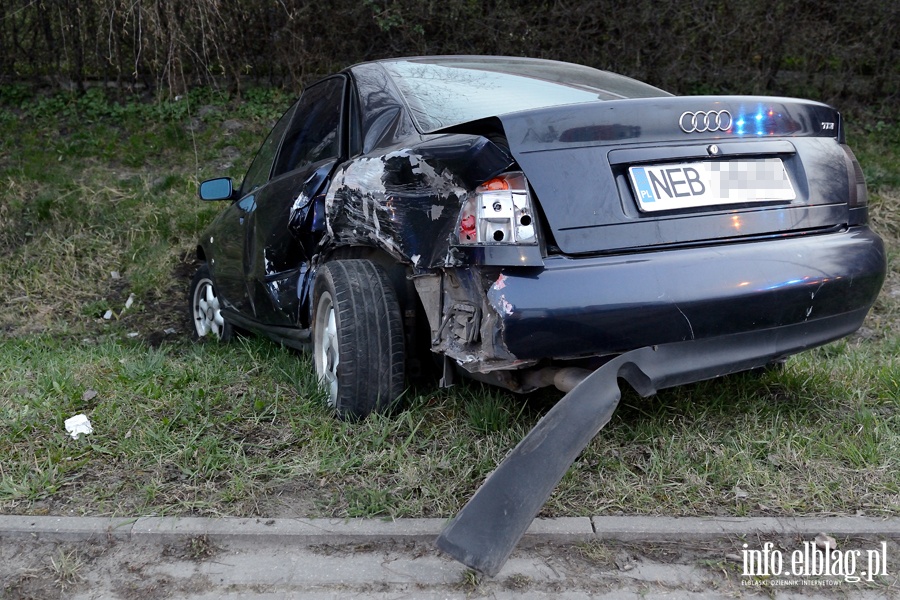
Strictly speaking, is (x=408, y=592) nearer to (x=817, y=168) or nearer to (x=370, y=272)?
(x=370, y=272)

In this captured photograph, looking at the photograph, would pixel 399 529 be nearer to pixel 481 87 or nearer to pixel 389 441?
pixel 389 441

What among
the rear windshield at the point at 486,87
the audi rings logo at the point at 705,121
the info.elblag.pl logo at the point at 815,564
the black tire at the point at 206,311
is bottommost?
the black tire at the point at 206,311

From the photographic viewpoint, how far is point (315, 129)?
13.7ft

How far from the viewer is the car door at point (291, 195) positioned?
12.6 feet

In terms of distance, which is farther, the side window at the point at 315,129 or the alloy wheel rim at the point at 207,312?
the alloy wheel rim at the point at 207,312

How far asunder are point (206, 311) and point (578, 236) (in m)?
3.66

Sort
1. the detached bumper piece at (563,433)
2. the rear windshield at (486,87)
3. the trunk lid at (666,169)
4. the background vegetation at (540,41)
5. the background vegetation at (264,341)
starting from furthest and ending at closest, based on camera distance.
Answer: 1. the background vegetation at (540,41)
2. the rear windshield at (486,87)
3. the background vegetation at (264,341)
4. the trunk lid at (666,169)
5. the detached bumper piece at (563,433)

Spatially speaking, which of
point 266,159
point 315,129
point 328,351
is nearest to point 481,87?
point 315,129

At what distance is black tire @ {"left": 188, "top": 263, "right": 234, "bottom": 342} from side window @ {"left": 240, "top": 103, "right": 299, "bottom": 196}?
0.82 metres

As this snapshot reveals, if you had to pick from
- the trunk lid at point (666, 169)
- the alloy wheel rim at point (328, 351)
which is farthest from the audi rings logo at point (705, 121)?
the alloy wheel rim at point (328, 351)

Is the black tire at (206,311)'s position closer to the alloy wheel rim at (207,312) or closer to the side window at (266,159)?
the alloy wheel rim at (207,312)

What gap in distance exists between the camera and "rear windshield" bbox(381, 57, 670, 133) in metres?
3.30

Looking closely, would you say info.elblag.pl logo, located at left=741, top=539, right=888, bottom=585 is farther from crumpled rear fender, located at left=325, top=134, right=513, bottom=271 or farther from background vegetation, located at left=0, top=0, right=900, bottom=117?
background vegetation, located at left=0, top=0, right=900, bottom=117

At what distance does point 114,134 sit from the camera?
8672 mm
